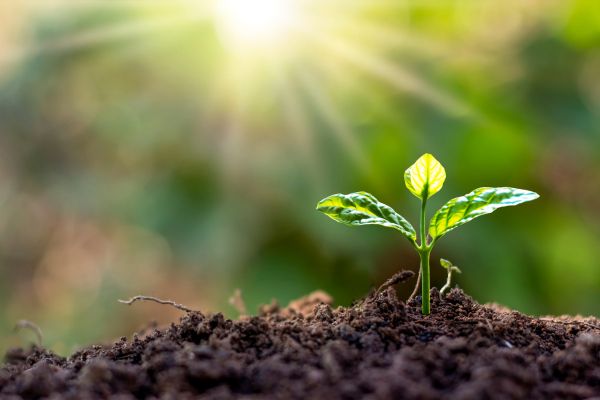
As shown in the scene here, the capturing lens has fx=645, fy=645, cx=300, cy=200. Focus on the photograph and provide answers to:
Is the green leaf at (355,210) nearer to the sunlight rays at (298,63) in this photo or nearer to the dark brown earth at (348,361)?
the dark brown earth at (348,361)

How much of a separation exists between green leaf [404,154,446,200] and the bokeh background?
120 inches

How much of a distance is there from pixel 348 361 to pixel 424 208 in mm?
357

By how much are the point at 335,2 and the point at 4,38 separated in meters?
3.06

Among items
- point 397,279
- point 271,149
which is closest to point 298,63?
point 271,149

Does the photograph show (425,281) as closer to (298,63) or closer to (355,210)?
(355,210)

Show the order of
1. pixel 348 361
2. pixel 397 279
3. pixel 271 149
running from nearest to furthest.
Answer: pixel 348 361
pixel 397 279
pixel 271 149

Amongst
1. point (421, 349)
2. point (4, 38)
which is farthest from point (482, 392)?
point (4, 38)

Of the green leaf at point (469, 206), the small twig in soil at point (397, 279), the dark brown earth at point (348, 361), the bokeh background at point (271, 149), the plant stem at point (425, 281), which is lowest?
the dark brown earth at point (348, 361)

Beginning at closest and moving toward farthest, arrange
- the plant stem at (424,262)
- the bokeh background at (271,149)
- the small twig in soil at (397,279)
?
the plant stem at (424,262) < the small twig in soil at (397,279) < the bokeh background at (271,149)

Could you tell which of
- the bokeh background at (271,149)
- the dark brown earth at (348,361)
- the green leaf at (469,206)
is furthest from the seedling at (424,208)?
the bokeh background at (271,149)

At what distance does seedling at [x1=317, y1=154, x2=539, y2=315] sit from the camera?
120 cm

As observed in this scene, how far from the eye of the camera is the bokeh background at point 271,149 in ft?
14.9

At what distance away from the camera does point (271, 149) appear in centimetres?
486

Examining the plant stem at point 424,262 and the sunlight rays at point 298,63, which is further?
the sunlight rays at point 298,63
